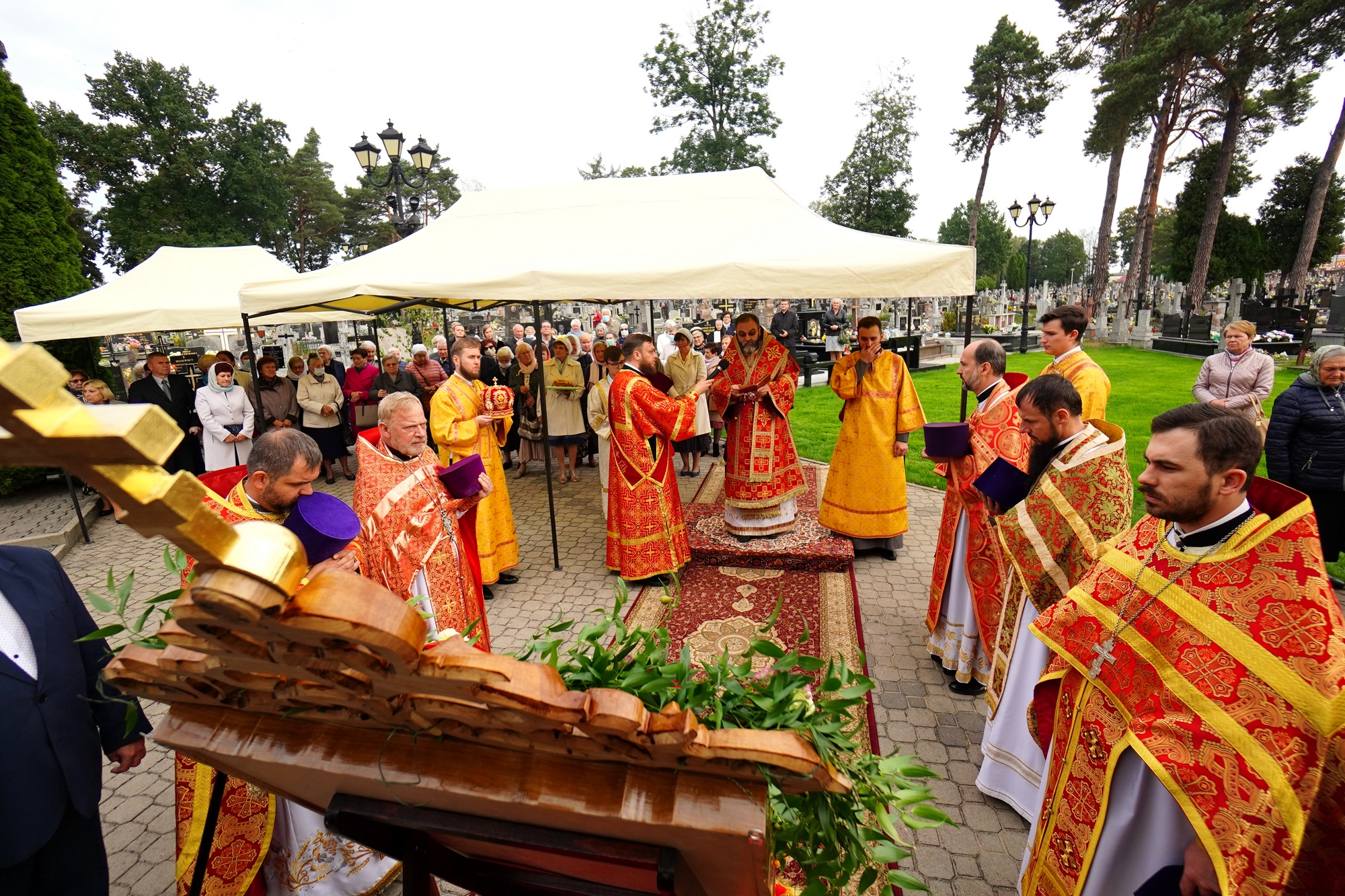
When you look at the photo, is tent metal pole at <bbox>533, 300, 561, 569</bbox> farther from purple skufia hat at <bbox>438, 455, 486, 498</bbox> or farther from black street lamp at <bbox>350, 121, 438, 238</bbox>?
black street lamp at <bbox>350, 121, 438, 238</bbox>

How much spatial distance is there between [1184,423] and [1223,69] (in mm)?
28963

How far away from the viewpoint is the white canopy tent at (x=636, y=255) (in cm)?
465

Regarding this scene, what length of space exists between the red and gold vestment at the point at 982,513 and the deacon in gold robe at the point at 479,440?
3.72 m

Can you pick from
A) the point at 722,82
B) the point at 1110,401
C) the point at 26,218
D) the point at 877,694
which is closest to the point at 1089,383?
the point at 877,694

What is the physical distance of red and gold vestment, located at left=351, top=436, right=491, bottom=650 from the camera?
330 centimetres

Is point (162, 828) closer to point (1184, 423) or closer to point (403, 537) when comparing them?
point (403, 537)

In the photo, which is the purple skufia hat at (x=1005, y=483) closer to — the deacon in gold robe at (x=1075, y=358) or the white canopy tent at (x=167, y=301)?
the deacon in gold robe at (x=1075, y=358)

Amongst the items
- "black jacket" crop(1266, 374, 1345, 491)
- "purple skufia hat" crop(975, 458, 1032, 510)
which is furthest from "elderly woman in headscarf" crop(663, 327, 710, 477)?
"black jacket" crop(1266, 374, 1345, 491)

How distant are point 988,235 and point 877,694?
72.5m

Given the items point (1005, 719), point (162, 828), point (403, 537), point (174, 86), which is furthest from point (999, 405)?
point (174, 86)

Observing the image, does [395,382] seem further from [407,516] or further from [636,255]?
[407,516]

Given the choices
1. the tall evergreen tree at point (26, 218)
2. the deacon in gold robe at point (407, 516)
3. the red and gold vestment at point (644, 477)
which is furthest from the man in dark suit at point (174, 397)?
the deacon in gold robe at point (407, 516)

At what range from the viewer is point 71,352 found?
34.2 ft

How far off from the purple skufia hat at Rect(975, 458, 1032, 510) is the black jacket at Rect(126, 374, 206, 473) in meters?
9.64
